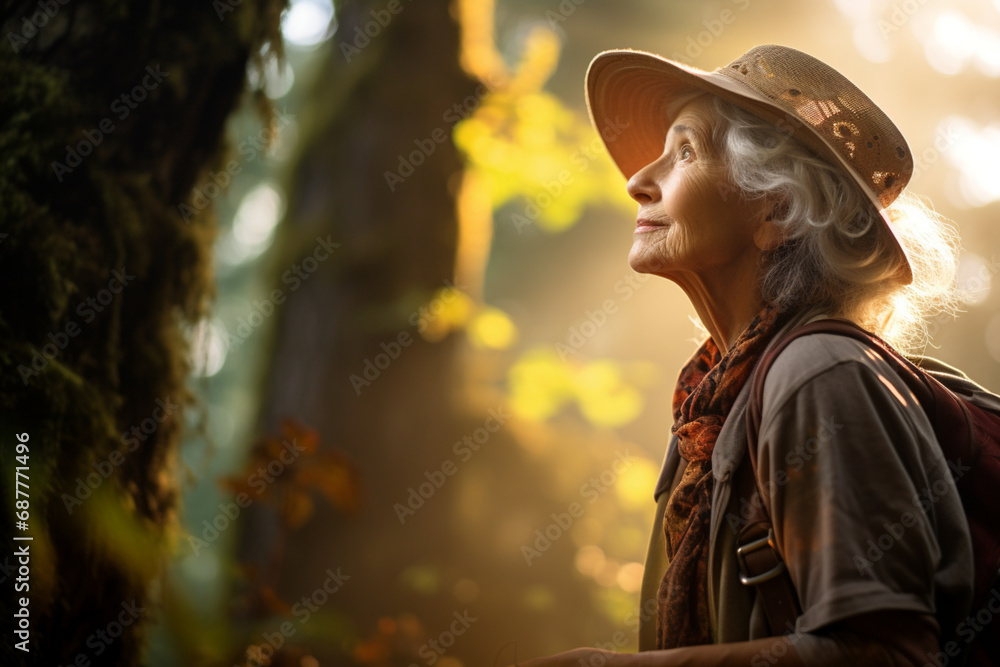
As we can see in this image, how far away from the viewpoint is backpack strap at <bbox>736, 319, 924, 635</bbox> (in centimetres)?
135

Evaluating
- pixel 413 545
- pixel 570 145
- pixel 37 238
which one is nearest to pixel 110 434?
pixel 37 238

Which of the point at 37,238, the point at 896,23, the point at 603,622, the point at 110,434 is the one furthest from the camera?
the point at 896,23

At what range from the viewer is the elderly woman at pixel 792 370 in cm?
123

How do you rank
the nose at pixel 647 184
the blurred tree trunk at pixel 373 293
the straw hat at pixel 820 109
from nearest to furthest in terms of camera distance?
the straw hat at pixel 820 109 → the nose at pixel 647 184 → the blurred tree trunk at pixel 373 293

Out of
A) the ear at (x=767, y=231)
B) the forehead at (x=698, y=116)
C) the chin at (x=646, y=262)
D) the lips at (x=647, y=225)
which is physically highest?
the forehead at (x=698, y=116)

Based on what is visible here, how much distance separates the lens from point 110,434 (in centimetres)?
173

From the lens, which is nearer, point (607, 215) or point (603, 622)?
point (603, 622)

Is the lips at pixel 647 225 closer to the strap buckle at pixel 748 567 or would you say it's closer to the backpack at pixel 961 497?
the backpack at pixel 961 497

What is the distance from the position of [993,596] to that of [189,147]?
7.65 feet

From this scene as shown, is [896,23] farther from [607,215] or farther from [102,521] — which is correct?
[102,521]

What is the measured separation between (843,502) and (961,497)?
0.42 meters

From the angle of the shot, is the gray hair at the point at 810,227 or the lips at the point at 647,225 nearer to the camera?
the gray hair at the point at 810,227

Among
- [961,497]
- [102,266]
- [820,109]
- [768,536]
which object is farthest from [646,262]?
[102,266]

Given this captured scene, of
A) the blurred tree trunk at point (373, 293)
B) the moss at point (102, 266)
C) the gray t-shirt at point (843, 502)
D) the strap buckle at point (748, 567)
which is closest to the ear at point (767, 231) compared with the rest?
the gray t-shirt at point (843, 502)
